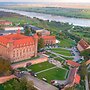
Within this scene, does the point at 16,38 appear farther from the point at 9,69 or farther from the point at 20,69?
the point at 9,69

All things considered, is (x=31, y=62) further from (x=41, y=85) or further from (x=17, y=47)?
(x=41, y=85)

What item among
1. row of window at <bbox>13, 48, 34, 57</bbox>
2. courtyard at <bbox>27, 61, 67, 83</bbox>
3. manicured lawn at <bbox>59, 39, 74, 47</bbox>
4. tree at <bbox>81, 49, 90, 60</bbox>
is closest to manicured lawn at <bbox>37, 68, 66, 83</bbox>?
courtyard at <bbox>27, 61, 67, 83</bbox>

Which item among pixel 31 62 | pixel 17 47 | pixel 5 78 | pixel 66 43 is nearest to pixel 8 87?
pixel 5 78

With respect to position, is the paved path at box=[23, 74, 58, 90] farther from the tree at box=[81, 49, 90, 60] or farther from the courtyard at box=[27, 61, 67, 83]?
Result: the tree at box=[81, 49, 90, 60]

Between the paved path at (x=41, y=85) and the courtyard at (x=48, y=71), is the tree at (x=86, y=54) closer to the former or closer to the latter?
the courtyard at (x=48, y=71)

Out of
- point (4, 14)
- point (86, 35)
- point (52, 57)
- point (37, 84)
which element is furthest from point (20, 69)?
point (4, 14)

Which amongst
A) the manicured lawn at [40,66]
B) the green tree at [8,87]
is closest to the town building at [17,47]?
the manicured lawn at [40,66]
